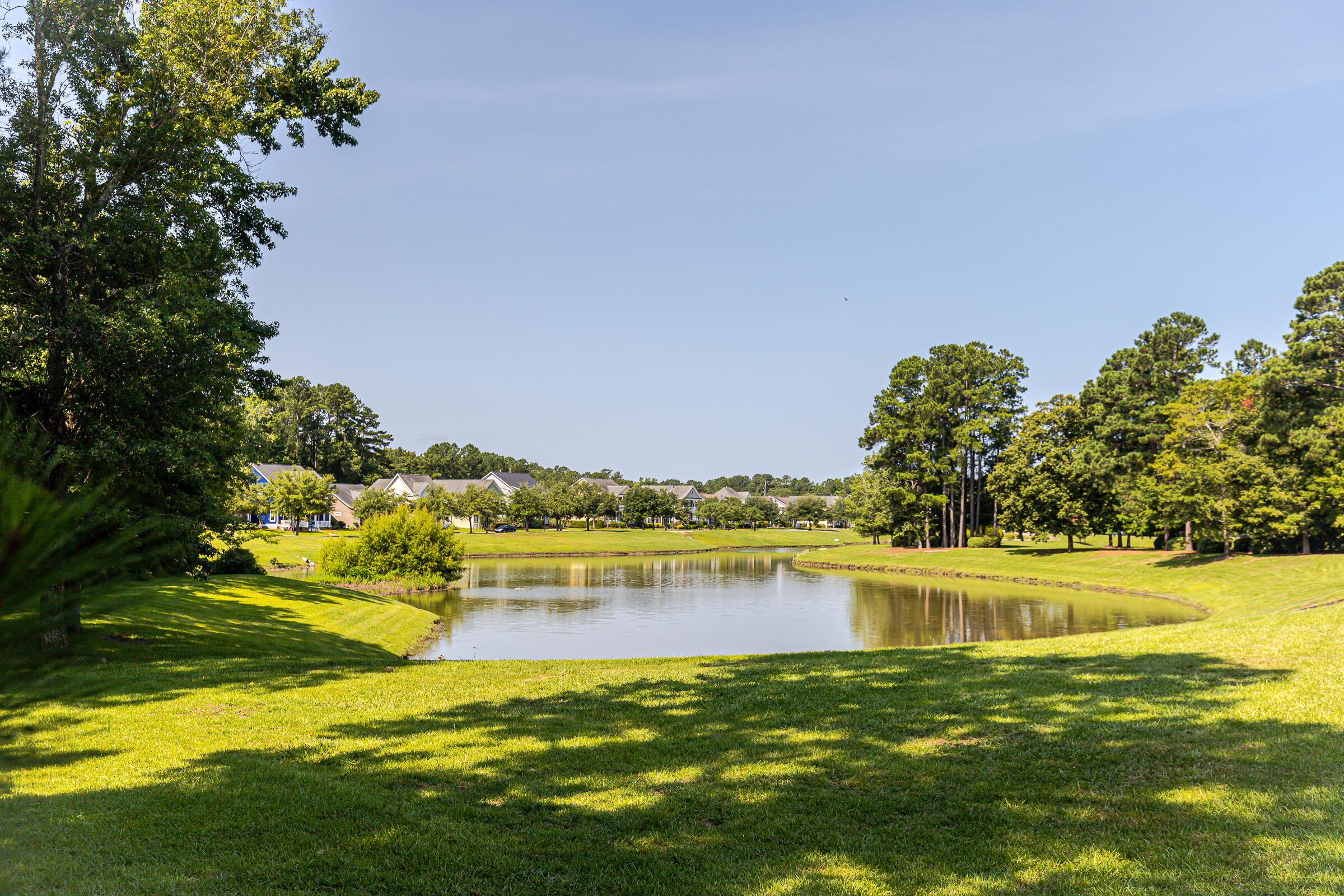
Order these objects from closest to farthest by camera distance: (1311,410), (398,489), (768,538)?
(1311,410) < (768,538) < (398,489)

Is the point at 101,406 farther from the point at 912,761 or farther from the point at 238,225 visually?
the point at 912,761

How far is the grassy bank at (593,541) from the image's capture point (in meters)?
57.5

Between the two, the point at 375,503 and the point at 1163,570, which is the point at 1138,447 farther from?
the point at 375,503

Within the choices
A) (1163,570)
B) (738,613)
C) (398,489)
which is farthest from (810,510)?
(738,613)

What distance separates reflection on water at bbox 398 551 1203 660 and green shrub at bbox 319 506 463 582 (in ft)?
6.34

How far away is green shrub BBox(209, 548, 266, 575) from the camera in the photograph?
30.0 m

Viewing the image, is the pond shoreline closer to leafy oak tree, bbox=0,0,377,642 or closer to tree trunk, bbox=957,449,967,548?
tree trunk, bbox=957,449,967,548

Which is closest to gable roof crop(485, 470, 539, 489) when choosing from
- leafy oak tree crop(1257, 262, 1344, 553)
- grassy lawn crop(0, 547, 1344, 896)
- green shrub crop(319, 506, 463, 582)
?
green shrub crop(319, 506, 463, 582)

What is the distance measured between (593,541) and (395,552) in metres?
48.3

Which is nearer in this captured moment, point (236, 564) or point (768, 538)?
point (236, 564)

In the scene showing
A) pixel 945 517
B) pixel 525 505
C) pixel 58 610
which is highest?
pixel 525 505

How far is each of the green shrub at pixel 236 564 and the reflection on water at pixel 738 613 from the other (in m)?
6.48

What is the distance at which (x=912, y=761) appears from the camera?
279 inches

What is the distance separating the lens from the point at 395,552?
127ft
